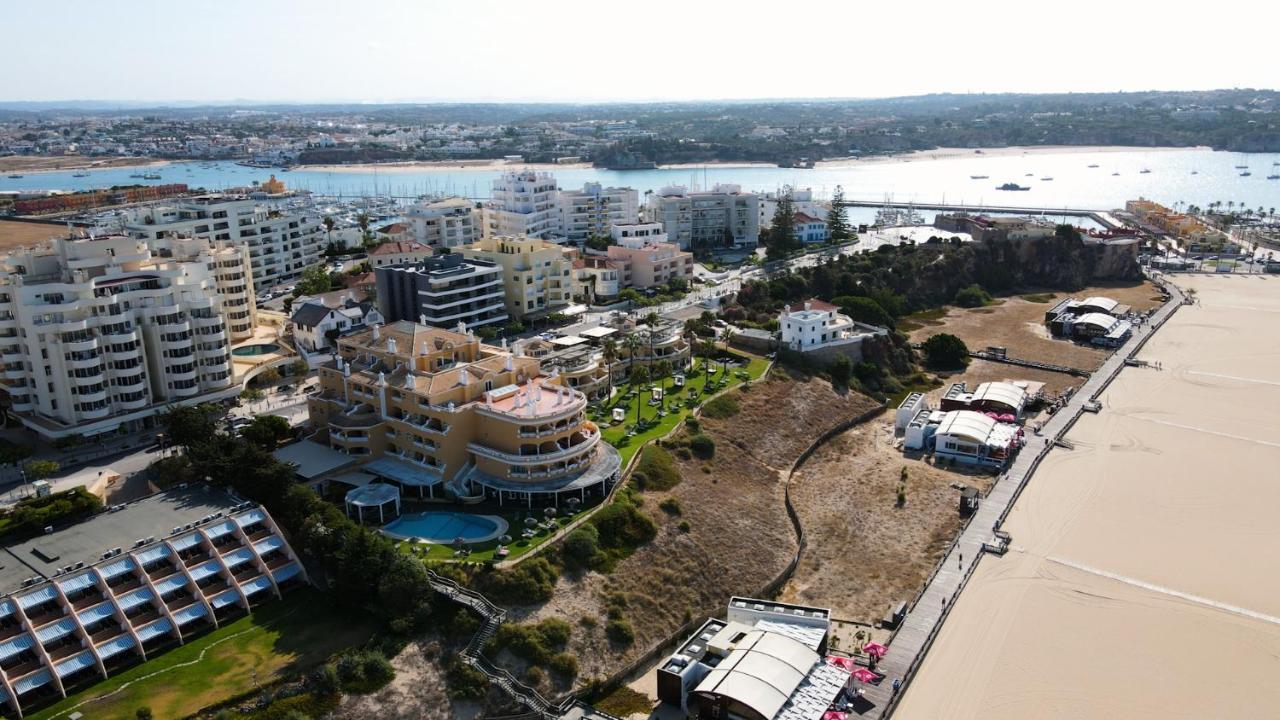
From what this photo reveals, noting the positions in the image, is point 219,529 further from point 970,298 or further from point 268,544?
point 970,298

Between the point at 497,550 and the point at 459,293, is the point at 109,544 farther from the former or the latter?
the point at 459,293

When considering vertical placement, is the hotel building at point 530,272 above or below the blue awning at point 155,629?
above

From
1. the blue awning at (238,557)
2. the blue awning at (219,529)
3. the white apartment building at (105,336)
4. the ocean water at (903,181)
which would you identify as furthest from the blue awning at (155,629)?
the ocean water at (903,181)

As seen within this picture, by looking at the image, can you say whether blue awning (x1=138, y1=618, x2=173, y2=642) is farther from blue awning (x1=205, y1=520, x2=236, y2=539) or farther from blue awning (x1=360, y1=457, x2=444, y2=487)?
blue awning (x1=360, y1=457, x2=444, y2=487)

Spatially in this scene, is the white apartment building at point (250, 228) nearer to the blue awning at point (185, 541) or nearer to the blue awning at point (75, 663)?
the blue awning at point (185, 541)

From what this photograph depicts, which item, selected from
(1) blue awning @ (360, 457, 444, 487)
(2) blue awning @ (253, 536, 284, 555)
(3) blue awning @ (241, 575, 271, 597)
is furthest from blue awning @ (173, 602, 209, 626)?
(1) blue awning @ (360, 457, 444, 487)
